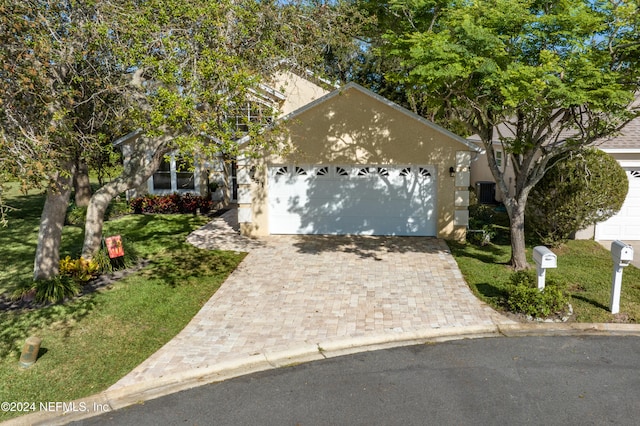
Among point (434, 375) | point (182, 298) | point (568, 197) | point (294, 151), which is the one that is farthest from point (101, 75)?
point (568, 197)

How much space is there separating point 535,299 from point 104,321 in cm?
822

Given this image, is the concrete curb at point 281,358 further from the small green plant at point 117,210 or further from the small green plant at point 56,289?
the small green plant at point 117,210

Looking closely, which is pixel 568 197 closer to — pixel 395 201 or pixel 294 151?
pixel 395 201

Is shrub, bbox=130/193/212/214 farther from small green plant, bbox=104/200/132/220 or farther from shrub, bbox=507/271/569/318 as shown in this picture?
shrub, bbox=507/271/569/318

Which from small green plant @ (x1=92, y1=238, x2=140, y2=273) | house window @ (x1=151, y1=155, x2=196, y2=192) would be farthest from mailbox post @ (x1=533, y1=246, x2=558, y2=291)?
house window @ (x1=151, y1=155, x2=196, y2=192)

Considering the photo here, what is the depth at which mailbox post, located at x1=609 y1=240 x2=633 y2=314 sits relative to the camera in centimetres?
940

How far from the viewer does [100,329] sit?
9.27 metres

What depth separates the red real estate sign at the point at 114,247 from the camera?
1205 cm

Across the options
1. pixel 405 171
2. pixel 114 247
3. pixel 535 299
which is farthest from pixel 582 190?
pixel 114 247

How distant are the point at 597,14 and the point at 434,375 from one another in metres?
8.21

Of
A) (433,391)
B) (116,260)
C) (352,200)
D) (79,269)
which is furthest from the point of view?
(352,200)

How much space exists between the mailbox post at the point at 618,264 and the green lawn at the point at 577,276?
8.2 inches

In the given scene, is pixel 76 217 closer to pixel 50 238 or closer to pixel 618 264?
pixel 50 238

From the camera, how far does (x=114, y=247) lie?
478 inches
